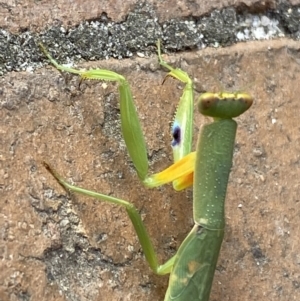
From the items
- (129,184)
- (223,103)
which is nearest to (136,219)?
(129,184)

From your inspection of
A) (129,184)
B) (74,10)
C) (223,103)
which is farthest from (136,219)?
(74,10)

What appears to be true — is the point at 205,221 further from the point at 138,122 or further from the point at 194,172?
the point at 138,122

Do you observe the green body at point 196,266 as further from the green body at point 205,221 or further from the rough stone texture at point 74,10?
the rough stone texture at point 74,10

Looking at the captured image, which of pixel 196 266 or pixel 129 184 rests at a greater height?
pixel 129 184

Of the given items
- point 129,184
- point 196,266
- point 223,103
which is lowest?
point 196,266

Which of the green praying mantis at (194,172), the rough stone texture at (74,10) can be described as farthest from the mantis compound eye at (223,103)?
the rough stone texture at (74,10)

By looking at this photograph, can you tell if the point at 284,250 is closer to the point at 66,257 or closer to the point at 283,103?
the point at 283,103

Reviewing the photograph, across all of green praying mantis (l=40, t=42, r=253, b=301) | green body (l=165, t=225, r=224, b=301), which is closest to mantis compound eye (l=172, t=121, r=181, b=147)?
green praying mantis (l=40, t=42, r=253, b=301)
